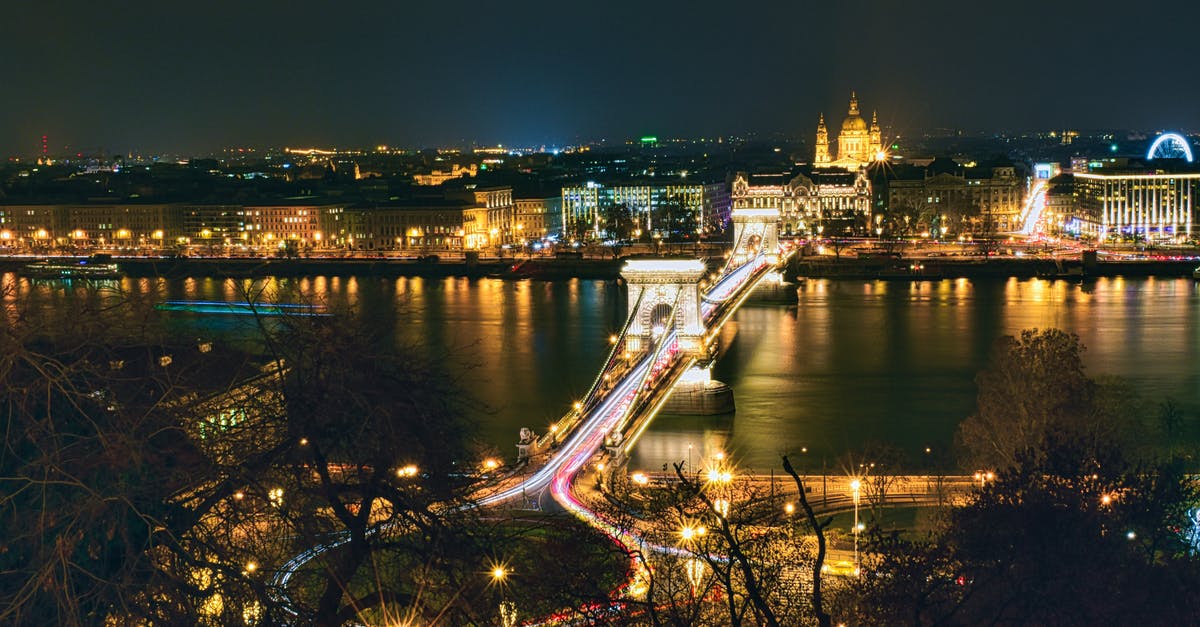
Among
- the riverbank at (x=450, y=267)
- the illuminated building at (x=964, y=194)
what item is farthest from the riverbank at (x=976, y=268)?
the illuminated building at (x=964, y=194)

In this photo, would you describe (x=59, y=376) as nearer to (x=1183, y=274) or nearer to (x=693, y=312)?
(x=693, y=312)

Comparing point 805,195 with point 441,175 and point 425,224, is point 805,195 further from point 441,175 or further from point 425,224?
point 441,175

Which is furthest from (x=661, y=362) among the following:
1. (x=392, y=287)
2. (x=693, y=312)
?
(x=392, y=287)

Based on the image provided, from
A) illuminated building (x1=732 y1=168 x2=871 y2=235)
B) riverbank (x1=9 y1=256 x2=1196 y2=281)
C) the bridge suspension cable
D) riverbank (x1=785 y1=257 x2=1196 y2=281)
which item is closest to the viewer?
the bridge suspension cable

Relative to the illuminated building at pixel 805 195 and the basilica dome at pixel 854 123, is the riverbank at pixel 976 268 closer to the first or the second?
the illuminated building at pixel 805 195

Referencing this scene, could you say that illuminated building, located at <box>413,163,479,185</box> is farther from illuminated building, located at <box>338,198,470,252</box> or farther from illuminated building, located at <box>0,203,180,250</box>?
illuminated building, located at <box>338,198,470,252</box>

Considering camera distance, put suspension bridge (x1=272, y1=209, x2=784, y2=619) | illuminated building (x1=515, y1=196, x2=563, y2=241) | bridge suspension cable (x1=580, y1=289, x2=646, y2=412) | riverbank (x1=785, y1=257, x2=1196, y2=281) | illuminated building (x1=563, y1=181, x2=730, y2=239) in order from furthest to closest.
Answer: illuminated building (x1=563, y1=181, x2=730, y2=239) → illuminated building (x1=515, y1=196, x2=563, y2=241) → riverbank (x1=785, y1=257, x2=1196, y2=281) → bridge suspension cable (x1=580, y1=289, x2=646, y2=412) → suspension bridge (x1=272, y1=209, x2=784, y2=619)

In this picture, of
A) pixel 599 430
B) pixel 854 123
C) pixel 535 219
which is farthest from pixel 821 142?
pixel 599 430

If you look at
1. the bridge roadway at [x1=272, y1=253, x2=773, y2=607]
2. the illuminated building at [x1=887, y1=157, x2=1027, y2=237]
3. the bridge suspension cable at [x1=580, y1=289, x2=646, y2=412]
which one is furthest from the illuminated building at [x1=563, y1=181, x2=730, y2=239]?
the bridge suspension cable at [x1=580, y1=289, x2=646, y2=412]
